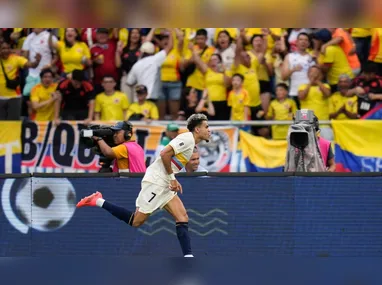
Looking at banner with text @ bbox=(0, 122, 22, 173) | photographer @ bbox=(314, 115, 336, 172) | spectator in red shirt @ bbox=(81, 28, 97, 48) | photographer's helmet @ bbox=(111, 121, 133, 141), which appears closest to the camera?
photographer's helmet @ bbox=(111, 121, 133, 141)

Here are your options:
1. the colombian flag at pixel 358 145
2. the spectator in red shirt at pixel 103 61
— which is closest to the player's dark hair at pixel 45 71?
the spectator in red shirt at pixel 103 61

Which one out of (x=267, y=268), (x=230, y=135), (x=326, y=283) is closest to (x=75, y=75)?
(x=230, y=135)

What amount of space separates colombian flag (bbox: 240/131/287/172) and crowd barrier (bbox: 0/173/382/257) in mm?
2912

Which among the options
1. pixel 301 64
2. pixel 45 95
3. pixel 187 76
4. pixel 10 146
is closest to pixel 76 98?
pixel 45 95

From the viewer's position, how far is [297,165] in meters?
12.7

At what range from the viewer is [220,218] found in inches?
485

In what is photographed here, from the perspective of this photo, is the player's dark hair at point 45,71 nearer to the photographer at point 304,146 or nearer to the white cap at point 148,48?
the white cap at point 148,48

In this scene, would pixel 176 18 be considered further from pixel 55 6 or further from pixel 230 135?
pixel 230 135

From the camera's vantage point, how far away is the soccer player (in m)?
11.1

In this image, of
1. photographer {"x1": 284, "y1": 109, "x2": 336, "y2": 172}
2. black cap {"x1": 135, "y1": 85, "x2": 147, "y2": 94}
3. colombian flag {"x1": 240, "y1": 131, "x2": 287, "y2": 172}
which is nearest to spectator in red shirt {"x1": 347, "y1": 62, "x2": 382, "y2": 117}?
colombian flag {"x1": 240, "y1": 131, "x2": 287, "y2": 172}

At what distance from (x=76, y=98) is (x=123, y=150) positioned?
3846mm

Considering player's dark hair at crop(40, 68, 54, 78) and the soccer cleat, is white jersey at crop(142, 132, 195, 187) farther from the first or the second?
player's dark hair at crop(40, 68, 54, 78)

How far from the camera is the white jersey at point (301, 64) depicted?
51.6 feet

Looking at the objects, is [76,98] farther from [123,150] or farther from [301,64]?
[123,150]
